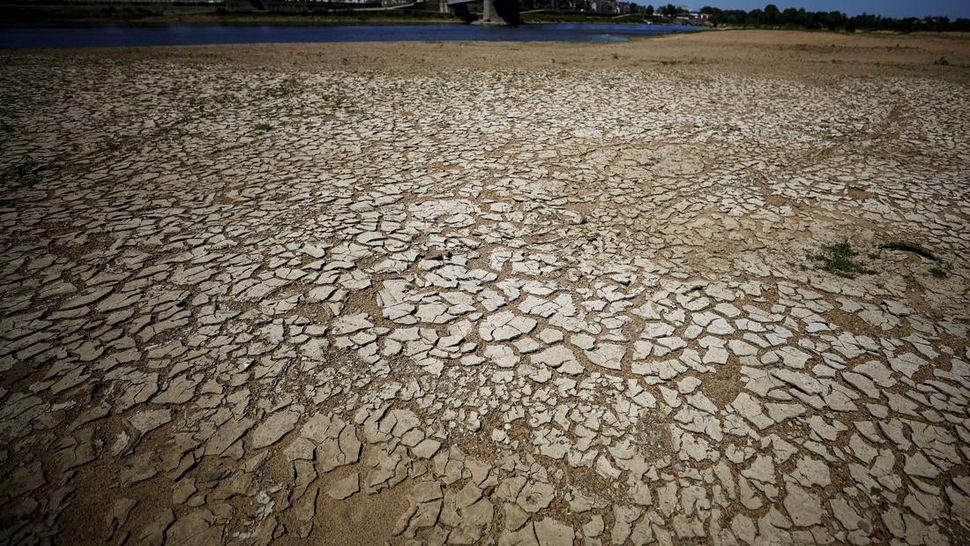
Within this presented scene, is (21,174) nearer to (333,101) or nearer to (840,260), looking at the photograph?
(333,101)

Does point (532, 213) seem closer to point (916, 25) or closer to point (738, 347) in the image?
point (738, 347)

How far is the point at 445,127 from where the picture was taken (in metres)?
7.96

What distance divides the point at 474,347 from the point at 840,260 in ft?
13.3

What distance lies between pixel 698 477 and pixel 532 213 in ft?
11.1

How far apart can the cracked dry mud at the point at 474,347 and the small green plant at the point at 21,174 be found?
15 cm

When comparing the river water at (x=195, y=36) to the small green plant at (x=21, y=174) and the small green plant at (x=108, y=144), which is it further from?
the small green plant at (x=21, y=174)

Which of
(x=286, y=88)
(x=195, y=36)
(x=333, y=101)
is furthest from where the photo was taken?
(x=195, y=36)

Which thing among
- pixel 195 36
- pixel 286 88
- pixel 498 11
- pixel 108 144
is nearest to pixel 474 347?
pixel 108 144

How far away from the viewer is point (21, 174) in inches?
212

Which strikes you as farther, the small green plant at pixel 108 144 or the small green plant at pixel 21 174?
the small green plant at pixel 108 144

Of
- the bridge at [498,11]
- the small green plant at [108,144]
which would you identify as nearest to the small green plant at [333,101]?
the small green plant at [108,144]

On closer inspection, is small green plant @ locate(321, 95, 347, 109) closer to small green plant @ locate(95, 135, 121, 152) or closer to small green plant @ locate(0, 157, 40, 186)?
small green plant @ locate(95, 135, 121, 152)

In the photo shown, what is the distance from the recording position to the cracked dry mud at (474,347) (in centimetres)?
215

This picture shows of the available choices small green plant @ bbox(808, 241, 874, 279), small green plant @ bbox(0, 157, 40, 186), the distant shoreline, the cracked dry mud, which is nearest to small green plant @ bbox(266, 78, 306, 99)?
the cracked dry mud
